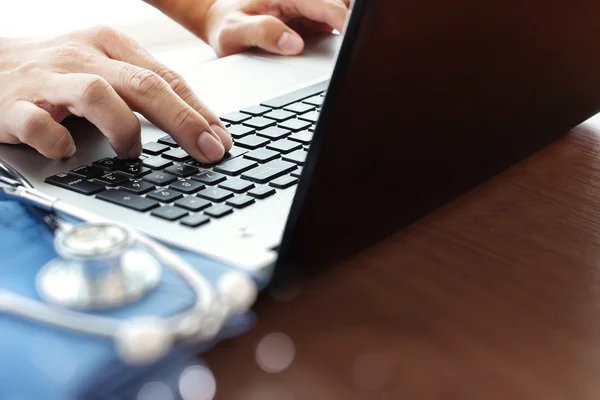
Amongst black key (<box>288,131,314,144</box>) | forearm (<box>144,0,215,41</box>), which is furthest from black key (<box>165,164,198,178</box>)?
forearm (<box>144,0,215,41</box>)

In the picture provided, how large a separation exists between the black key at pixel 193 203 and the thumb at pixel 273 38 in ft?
1.49

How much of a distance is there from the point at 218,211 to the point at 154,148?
6.0 inches

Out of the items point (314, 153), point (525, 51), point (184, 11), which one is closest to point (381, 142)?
point (314, 153)

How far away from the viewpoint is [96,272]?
0.38 m

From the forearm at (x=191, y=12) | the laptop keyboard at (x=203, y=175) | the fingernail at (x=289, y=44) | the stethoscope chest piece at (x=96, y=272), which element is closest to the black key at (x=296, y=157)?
the laptop keyboard at (x=203, y=175)

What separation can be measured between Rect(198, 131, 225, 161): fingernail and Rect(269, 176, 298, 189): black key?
0.06 m

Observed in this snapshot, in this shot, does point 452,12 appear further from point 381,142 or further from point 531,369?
point 531,369

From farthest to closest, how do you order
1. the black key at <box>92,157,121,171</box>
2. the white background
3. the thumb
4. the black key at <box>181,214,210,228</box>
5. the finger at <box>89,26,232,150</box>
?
the white background < the thumb < the finger at <box>89,26,232,150</box> < the black key at <box>92,157,121,171</box> < the black key at <box>181,214,210,228</box>

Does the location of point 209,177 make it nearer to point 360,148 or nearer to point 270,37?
point 360,148

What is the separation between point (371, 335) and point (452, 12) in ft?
0.56

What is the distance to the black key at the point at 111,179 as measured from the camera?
54cm

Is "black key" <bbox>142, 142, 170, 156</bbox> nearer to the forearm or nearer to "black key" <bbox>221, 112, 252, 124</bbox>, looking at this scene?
"black key" <bbox>221, 112, 252, 124</bbox>

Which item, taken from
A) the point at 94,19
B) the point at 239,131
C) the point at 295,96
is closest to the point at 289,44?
the point at 295,96

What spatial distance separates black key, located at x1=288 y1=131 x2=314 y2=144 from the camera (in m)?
0.64
